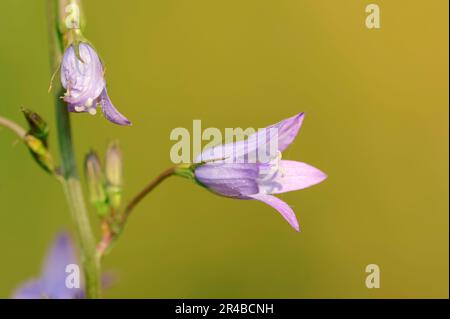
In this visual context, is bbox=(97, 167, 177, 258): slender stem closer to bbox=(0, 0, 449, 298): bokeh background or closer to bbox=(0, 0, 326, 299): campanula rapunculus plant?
bbox=(0, 0, 326, 299): campanula rapunculus plant

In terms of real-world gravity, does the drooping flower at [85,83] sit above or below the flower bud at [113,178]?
above

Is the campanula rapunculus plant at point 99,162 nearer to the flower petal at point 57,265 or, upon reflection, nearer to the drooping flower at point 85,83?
the drooping flower at point 85,83

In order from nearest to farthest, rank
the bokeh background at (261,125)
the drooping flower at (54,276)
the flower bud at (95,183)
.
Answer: the flower bud at (95,183), the drooping flower at (54,276), the bokeh background at (261,125)

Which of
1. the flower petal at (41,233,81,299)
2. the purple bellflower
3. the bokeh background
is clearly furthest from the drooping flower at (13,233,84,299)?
the bokeh background

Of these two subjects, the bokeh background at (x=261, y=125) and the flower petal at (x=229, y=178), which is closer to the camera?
the flower petal at (x=229, y=178)

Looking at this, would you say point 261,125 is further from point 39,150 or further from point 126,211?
point 39,150

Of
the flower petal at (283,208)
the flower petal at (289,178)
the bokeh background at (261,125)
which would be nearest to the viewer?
the flower petal at (283,208)

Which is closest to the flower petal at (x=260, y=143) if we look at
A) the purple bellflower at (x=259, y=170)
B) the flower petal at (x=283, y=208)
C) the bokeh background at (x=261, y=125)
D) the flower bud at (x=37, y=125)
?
the purple bellflower at (x=259, y=170)

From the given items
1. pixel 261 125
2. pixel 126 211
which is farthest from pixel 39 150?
pixel 261 125
